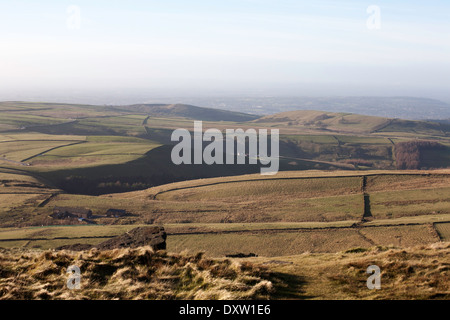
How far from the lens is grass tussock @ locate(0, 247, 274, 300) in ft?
40.6

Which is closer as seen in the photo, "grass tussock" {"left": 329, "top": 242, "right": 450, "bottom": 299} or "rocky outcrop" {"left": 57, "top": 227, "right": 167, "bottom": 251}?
"grass tussock" {"left": 329, "top": 242, "right": 450, "bottom": 299}

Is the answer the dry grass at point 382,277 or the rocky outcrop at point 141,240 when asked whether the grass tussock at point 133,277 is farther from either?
the rocky outcrop at point 141,240

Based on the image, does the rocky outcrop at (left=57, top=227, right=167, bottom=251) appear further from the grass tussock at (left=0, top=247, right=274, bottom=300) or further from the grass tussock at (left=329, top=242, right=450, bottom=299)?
the grass tussock at (left=329, top=242, right=450, bottom=299)

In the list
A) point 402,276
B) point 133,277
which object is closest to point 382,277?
point 402,276

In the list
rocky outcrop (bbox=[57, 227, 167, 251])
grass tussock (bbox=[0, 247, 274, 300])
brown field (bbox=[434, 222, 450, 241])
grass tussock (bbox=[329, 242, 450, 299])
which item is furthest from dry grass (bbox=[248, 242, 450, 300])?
brown field (bbox=[434, 222, 450, 241])

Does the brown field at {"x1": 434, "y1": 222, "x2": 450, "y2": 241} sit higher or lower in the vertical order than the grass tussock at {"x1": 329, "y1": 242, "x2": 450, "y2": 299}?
lower

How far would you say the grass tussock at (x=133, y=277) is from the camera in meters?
12.4

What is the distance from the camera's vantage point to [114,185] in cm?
7475

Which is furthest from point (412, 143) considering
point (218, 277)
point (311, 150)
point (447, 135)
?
point (218, 277)

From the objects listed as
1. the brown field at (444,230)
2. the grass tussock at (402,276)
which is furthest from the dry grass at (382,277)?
the brown field at (444,230)

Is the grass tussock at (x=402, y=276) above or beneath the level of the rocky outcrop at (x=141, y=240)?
above
